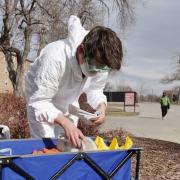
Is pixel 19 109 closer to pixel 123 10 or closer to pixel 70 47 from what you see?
pixel 70 47

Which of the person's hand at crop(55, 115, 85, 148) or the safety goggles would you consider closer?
the person's hand at crop(55, 115, 85, 148)

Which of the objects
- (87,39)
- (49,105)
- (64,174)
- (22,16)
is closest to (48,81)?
(49,105)

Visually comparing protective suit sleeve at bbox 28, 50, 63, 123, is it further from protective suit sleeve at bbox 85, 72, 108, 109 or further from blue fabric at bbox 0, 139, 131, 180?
protective suit sleeve at bbox 85, 72, 108, 109

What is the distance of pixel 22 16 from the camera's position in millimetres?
21500

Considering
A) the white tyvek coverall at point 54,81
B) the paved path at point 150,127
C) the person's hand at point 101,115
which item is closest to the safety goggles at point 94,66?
the white tyvek coverall at point 54,81

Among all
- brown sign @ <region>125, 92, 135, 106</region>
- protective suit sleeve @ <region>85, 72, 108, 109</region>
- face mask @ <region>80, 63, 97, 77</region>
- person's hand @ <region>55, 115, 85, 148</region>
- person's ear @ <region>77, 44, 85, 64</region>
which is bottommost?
brown sign @ <region>125, 92, 135, 106</region>

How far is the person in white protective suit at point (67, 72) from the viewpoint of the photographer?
286 cm

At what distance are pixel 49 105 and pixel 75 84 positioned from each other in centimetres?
36

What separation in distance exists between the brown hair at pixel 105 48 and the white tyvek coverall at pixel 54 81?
0.75 feet

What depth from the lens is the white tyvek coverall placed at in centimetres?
305

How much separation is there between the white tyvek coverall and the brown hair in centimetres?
23

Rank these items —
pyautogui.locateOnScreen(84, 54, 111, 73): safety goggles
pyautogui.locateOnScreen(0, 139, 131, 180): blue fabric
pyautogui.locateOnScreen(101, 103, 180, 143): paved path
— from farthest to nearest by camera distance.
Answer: pyautogui.locateOnScreen(101, 103, 180, 143): paved path, pyautogui.locateOnScreen(84, 54, 111, 73): safety goggles, pyautogui.locateOnScreen(0, 139, 131, 180): blue fabric

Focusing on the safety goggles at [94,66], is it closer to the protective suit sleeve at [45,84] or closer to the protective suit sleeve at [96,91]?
the protective suit sleeve at [45,84]

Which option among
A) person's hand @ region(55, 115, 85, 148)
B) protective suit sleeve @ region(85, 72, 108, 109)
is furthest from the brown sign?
person's hand @ region(55, 115, 85, 148)
